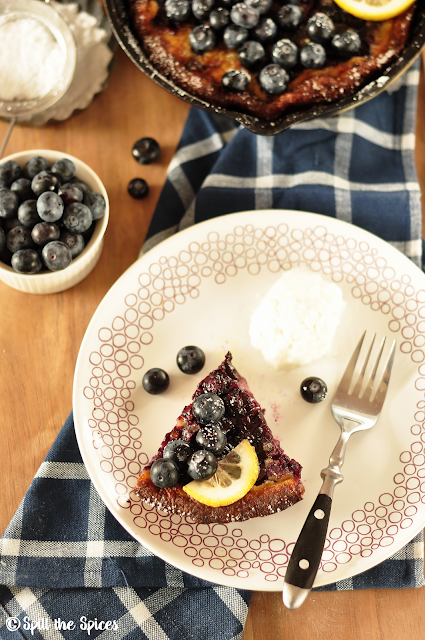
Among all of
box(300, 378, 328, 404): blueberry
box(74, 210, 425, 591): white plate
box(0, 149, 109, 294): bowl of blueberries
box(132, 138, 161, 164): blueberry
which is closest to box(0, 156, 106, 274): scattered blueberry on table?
box(0, 149, 109, 294): bowl of blueberries

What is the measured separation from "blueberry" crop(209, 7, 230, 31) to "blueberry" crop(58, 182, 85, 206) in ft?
2.23

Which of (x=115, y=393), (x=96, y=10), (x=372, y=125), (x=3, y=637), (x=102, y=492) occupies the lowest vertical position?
(x=3, y=637)

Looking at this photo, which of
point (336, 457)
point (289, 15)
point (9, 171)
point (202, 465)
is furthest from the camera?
point (289, 15)

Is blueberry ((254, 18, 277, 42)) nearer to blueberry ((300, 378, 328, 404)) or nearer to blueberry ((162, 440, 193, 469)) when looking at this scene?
blueberry ((300, 378, 328, 404))

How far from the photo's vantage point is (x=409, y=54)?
5.32 ft

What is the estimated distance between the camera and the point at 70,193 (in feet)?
4.96

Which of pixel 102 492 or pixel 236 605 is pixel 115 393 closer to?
pixel 102 492

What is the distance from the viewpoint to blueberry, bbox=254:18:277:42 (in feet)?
5.31

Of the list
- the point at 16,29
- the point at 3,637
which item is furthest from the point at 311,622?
the point at 16,29

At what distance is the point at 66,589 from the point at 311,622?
69 cm

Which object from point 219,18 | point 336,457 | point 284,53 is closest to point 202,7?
point 219,18

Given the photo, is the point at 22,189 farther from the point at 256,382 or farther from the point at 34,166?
the point at 256,382

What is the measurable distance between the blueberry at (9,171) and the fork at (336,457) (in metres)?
1.14

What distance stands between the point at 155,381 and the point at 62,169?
69 centimetres
